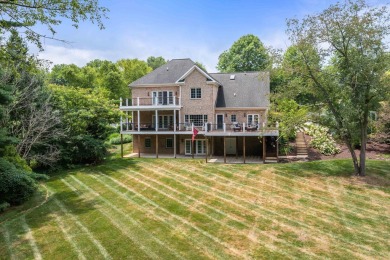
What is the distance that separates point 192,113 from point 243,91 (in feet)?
18.2

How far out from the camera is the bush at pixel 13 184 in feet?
Answer: 48.4

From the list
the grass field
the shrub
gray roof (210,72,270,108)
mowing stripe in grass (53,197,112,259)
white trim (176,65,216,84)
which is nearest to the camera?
mowing stripe in grass (53,197,112,259)

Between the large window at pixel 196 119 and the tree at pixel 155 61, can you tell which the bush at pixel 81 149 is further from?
the tree at pixel 155 61

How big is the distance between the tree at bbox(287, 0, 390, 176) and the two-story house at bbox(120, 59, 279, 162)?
7.51 m

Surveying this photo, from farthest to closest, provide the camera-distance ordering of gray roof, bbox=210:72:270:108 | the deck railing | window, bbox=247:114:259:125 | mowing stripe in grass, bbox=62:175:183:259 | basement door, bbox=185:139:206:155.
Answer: basement door, bbox=185:139:206:155 < gray roof, bbox=210:72:270:108 < window, bbox=247:114:259:125 < the deck railing < mowing stripe in grass, bbox=62:175:183:259

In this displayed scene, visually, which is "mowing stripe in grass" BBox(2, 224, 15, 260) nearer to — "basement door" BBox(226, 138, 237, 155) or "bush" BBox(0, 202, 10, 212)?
"bush" BBox(0, 202, 10, 212)

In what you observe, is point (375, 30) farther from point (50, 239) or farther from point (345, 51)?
point (50, 239)

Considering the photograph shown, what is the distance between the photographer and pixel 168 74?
3002cm

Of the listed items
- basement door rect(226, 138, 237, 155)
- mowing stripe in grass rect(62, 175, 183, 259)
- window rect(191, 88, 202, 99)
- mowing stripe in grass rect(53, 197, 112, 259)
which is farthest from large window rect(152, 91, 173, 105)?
mowing stripe in grass rect(62, 175, 183, 259)

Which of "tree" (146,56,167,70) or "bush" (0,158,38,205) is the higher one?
"tree" (146,56,167,70)

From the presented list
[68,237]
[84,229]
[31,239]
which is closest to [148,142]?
[84,229]

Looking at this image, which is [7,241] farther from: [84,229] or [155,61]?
[155,61]

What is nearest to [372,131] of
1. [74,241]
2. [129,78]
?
[74,241]

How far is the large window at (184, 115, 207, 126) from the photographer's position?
28.1 m
